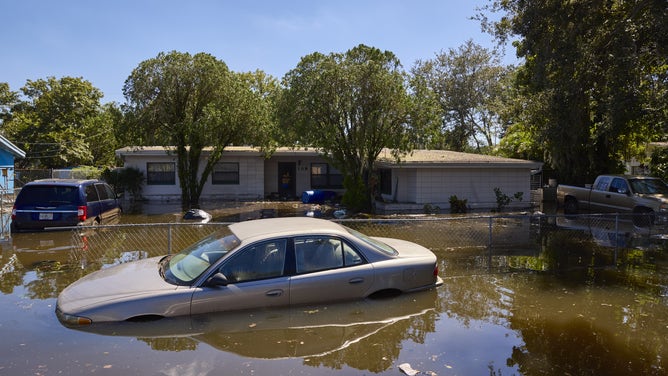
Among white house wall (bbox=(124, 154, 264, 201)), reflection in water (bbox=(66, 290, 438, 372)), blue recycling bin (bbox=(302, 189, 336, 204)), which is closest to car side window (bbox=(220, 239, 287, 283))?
reflection in water (bbox=(66, 290, 438, 372))

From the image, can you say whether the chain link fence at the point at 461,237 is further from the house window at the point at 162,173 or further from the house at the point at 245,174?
the house window at the point at 162,173

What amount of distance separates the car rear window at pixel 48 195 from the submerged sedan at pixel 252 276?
7.22 metres

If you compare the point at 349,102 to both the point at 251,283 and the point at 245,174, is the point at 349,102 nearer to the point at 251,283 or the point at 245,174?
the point at 245,174

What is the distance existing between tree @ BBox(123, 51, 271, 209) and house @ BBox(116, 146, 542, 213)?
2164 millimetres

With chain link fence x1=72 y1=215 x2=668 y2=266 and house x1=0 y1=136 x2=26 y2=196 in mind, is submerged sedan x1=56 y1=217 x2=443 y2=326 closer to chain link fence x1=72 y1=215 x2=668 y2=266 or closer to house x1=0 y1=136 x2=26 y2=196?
chain link fence x1=72 y1=215 x2=668 y2=266

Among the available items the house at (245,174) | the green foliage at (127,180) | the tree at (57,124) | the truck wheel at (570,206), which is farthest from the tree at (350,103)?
the tree at (57,124)

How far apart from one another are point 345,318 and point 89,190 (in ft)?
33.6

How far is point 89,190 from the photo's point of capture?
546 inches

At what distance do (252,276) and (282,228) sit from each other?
840mm

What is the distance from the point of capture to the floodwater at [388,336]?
16.8 ft

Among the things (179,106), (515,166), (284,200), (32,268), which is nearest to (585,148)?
(515,166)

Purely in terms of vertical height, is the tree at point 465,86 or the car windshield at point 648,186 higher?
the tree at point 465,86

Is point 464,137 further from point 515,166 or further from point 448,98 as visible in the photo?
point 515,166

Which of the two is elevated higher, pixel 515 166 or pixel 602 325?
pixel 515 166
